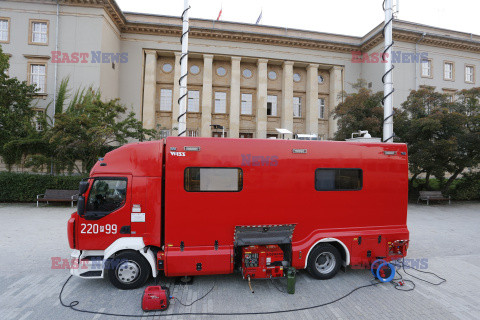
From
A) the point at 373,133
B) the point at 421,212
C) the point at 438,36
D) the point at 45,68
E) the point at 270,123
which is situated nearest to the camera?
the point at 421,212

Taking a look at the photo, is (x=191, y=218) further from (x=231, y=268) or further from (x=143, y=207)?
(x=231, y=268)

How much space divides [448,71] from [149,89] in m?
34.4

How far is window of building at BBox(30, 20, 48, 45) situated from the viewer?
811 inches

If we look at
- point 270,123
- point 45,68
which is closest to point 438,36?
point 270,123

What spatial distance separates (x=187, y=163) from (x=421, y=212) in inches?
→ 537

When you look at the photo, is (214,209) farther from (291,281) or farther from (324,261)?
(324,261)

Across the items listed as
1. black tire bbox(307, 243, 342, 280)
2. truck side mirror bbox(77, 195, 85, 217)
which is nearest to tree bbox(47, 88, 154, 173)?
truck side mirror bbox(77, 195, 85, 217)

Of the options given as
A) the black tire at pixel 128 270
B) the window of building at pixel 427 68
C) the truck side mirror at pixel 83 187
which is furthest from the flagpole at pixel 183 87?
the window of building at pixel 427 68

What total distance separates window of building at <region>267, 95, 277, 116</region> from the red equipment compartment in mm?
24970

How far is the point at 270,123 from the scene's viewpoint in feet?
93.8

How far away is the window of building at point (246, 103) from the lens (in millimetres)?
28109

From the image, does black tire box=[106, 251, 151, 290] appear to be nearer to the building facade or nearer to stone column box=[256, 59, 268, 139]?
the building facade

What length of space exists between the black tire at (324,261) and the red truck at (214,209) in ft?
0.07

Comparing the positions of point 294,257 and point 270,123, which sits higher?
point 270,123
